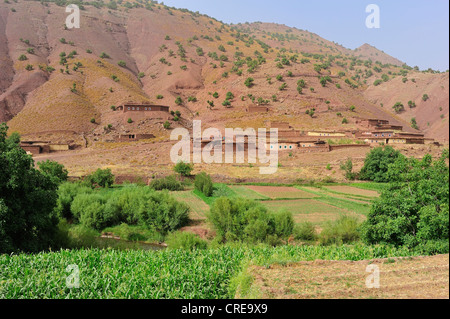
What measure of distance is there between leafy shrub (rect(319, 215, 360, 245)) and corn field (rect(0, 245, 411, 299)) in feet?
17.1

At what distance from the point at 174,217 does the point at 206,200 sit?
731 centimetres

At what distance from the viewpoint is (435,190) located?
1010 centimetres

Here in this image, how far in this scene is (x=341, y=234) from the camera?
16953 millimetres

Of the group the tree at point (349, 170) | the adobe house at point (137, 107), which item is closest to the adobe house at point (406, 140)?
the tree at point (349, 170)

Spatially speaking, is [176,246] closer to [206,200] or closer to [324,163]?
[206,200]

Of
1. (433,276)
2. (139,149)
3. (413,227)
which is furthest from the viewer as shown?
(139,149)

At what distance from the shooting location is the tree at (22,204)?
12.8 m

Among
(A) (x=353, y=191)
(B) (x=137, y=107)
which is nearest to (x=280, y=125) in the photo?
(A) (x=353, y=191)

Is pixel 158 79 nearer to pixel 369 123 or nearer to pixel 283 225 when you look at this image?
pixel 369 123

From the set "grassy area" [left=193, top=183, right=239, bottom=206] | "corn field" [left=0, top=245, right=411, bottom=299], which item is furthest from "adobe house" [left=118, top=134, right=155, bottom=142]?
"corn field" [left=0, top=245, right=411, bottom=299]

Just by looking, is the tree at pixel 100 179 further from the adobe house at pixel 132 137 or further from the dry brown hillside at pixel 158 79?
the dry brown hillside at pixel 158 79

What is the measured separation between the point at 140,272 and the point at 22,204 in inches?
285

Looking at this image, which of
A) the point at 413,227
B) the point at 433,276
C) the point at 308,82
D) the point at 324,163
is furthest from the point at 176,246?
the point at 308,82

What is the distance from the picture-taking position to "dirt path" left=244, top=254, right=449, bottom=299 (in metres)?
7.04
